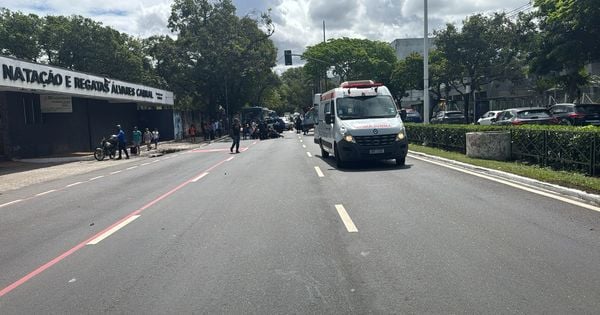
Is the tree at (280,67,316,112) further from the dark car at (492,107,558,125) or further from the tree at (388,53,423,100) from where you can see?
the dark car at (492,107,558,125)

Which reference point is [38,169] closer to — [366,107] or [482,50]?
[366,107]

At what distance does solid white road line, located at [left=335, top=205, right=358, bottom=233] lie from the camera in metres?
7.47

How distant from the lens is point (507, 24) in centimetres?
4169

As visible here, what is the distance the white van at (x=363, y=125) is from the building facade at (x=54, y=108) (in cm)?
1309

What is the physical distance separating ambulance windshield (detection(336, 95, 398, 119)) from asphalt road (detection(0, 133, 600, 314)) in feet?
16.2

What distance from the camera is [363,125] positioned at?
50.1ft

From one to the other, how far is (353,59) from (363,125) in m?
49.8

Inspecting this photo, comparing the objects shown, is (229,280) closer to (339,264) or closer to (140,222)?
(339,264)

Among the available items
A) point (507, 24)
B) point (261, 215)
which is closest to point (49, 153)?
point (261, 215)

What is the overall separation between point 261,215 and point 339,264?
10.7ft

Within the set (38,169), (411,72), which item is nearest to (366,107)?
(38,169)

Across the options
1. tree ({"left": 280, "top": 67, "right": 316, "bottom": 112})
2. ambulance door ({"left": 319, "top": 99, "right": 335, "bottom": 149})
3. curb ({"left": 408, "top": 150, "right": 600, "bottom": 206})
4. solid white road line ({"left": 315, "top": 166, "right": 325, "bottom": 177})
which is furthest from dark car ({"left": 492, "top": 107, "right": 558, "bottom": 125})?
tree ({"left": 280, "top": 67, "right": 316, "bottom": 112})

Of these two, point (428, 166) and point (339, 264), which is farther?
point (428, 166)

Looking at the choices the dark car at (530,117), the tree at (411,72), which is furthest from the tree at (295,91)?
the dark car at (530,117)
